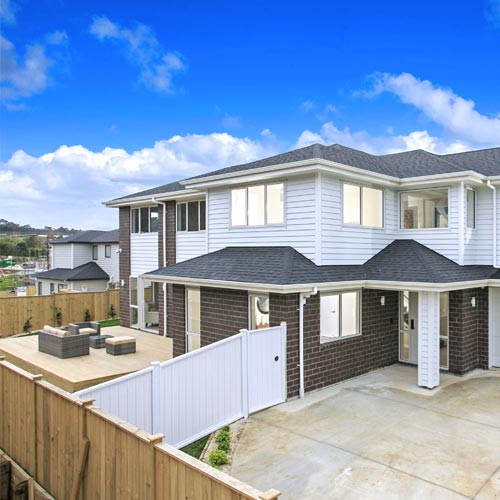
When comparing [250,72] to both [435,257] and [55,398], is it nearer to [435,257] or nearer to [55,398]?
[435,257]

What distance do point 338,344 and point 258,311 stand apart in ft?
6.78

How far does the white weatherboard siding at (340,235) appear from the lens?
33.8ft

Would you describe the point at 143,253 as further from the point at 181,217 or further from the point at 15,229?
the point at 15,229

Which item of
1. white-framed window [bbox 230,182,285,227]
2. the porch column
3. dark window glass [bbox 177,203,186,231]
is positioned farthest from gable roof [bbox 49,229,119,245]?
the porch column

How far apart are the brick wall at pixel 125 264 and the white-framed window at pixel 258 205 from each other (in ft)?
25.4

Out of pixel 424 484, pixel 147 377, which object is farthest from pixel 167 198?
pixel 424 484

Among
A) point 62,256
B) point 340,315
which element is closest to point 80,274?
point 62,256

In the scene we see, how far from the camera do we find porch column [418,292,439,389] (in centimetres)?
966

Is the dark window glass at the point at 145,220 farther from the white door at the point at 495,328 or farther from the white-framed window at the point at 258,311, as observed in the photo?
the white door at the point at 495,328

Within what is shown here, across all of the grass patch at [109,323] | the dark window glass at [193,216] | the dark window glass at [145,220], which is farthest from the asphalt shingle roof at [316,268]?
the grass patch at [109,323]

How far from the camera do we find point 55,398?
5.17 metres

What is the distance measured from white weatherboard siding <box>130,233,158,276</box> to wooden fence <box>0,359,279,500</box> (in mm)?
10821

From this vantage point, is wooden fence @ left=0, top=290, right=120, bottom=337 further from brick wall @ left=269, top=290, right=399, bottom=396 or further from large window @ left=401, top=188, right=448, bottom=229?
large window @ left=401, top=188, right=448, bottom=229

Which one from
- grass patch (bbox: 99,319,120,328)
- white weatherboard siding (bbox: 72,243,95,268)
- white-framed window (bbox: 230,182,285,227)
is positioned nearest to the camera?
white-framed window (bbox: 230,182,285,227)
